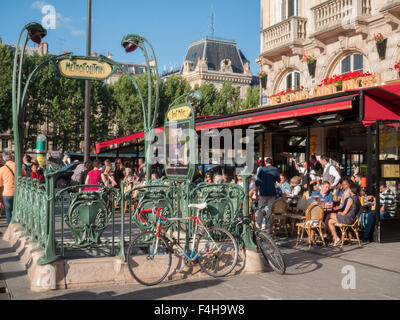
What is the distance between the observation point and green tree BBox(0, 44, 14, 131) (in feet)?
122

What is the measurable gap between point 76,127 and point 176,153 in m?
37.6

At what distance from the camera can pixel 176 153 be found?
770 centimetres

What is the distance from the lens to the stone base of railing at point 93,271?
540 cm

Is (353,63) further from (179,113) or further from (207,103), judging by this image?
(207,103)

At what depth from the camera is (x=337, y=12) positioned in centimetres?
1642

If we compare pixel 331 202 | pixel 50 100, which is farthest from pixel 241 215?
pixel 50 100

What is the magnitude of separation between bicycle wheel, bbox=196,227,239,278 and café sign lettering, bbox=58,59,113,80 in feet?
12.5

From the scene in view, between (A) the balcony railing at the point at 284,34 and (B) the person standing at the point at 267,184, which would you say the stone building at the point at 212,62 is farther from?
(B) the person standing at the point at 267,184

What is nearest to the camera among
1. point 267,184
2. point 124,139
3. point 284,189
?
point 267,184

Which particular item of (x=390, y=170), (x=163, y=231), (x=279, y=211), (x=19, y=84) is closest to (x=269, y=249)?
(x=163, y=231)

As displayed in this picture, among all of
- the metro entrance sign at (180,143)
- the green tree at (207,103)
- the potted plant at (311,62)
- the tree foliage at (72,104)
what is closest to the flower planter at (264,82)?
the potted plant at (311,62)

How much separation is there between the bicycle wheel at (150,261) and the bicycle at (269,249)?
3.74 feet

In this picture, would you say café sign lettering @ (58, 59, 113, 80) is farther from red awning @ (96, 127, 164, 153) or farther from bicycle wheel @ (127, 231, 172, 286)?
red awning @ (96, 127, 164, 153)

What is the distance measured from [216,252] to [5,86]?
116ft
